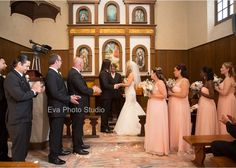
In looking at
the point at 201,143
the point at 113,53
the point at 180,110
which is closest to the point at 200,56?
the point at 113,53

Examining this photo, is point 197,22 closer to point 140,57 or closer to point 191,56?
point 191,56

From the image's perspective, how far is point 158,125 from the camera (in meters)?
4.55

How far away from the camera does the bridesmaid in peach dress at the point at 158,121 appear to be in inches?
178

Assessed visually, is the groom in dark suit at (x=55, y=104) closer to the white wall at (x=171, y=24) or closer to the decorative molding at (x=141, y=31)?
the decorative molding at (x=141, y=31)

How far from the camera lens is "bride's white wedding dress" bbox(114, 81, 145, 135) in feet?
20.1

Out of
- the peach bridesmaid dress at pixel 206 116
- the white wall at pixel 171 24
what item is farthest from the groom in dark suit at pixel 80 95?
the white wall at pixel 171 24

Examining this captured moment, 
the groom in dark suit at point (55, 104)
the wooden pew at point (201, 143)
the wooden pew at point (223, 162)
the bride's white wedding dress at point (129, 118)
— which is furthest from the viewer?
the bride's white wedding dress at point (129, 118)

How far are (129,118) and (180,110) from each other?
6.00 feet

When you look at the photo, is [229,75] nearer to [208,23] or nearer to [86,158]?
[86,158]

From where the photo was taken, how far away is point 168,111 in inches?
188

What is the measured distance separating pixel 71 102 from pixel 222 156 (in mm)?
2347

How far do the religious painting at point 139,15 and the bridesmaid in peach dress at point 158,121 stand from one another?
6852 mm

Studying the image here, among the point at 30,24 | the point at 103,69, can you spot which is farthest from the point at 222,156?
the point at 30,24

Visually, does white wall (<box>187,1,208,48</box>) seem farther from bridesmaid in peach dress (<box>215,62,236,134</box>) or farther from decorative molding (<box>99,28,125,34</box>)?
bridesmaid in peach dress (<box>215,62,236,134</box>)
